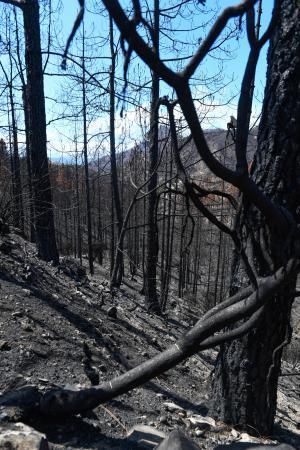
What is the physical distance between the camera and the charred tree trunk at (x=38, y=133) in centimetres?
664

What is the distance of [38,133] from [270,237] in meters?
5.51

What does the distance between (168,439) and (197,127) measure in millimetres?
1590

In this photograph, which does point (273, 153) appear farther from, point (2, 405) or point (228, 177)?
point (2, 405)

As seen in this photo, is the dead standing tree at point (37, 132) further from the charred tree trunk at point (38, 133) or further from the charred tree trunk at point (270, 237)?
the charred tree trunk at point (270, 237)

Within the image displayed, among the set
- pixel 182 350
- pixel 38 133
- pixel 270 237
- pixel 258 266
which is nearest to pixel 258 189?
pixel 270 237

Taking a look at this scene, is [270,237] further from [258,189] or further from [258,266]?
[258,189]

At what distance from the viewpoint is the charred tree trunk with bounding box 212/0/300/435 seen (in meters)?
2.30

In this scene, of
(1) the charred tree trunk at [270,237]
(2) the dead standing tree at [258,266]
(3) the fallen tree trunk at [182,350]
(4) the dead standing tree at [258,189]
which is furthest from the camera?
(1) the charred tree trunk at [270,237]

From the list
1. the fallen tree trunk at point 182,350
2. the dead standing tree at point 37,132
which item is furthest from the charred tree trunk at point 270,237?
the dead standing tree at point 37,132

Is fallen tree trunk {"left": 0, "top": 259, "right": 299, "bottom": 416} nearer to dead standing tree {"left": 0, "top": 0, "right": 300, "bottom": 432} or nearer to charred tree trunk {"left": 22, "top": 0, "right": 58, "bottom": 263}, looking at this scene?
dead standing tree {"left": 0, "top": 0, "right": 300, "bottom": 432}

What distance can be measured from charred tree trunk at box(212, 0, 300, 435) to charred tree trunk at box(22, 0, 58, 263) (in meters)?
4.54

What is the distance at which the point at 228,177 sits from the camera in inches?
68.2

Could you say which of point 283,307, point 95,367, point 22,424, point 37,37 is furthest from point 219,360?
point 37,37

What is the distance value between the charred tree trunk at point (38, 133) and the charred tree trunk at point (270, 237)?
14.9 ft
